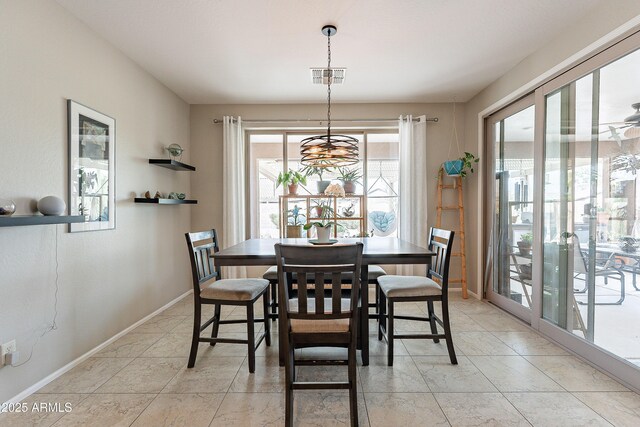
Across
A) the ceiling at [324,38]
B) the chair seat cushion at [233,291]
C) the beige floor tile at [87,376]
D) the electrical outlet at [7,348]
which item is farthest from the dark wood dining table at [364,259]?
the ceiling at [324,38]

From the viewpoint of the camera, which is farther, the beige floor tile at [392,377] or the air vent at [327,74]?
the air vent at [327,74]

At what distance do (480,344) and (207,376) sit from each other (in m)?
2.11

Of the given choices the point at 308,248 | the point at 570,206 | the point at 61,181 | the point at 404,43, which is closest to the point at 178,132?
the point at 61,181

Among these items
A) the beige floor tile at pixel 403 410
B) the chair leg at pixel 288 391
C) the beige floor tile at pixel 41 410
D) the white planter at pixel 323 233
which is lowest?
the beige floor tile at pixel 41 410

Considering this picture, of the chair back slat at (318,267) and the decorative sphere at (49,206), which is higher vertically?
the decorative sphere at (49,206)

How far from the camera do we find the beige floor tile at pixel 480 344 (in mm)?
2459

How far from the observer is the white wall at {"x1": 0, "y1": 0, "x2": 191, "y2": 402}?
6.05 feet

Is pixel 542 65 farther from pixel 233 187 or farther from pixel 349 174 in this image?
pixel 233 187

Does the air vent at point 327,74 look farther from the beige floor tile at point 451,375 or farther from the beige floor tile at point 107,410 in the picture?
the beige floor tile at point 107,410

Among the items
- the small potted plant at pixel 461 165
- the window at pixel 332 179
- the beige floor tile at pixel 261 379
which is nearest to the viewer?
the beige floor tile at pixel 261 379

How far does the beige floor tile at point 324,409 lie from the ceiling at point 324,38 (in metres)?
2.55

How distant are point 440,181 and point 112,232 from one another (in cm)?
367

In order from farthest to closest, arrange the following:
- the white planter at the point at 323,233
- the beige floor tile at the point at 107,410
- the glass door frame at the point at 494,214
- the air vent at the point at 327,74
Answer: the air vent at the point at 327,74 < the glass door frame at the point at 494,214 < the white planter at the point at 323,233 < the beige floor tile at the point at 107,410

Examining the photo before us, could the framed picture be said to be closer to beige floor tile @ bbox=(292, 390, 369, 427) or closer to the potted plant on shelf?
beige floor tile @ bbox=(292, 390, 369, 427)
